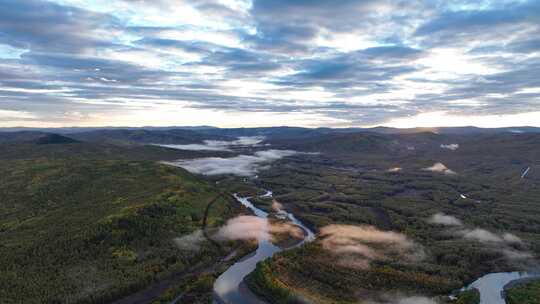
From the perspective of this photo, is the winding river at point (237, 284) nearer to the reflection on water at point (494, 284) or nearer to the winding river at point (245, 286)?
the winding river at point (245, 286)

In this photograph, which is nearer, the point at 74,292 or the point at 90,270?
the point at 74,292

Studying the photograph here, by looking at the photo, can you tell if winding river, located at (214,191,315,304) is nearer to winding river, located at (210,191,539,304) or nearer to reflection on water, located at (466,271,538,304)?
winding river, located at (210,191,539,304)

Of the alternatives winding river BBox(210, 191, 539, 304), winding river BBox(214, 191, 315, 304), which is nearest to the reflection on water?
winding river BBox(210, 191, 539, 304)

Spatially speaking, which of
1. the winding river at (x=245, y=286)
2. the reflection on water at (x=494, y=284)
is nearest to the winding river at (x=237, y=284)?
the winding river at (x=245, y=286)

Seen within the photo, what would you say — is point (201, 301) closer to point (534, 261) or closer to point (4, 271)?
point (4, 271)

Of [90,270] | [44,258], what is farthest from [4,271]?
[90,270]

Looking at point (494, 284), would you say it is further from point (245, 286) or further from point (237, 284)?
point (237, 284)

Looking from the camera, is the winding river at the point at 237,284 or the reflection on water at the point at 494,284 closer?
the winding river at the point at 237,284

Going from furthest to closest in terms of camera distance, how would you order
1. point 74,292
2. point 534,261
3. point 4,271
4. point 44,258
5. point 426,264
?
point 534,261, point 426,264, point 44,258, point 4,271, point 74,292

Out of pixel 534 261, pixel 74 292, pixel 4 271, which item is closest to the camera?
pixel 74 292
